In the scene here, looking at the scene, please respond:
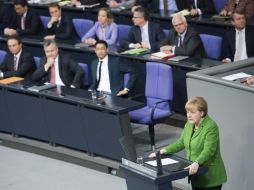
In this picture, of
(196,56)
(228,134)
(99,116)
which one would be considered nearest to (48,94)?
(99,116)

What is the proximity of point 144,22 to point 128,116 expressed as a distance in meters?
2.62

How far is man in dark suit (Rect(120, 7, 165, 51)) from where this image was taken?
10.5m

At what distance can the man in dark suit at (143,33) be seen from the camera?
1048cm

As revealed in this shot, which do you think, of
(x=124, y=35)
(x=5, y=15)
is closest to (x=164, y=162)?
(x=124, y=35)

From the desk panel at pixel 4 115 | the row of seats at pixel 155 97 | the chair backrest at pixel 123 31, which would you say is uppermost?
the chair backrest at pixel 123 31

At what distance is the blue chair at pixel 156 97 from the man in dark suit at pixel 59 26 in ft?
9.12

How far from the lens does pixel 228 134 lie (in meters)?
7.00

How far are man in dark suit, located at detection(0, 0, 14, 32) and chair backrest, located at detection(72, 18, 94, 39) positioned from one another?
1.61 m

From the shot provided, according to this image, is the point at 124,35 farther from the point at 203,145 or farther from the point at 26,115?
Answer: the point at 203,145

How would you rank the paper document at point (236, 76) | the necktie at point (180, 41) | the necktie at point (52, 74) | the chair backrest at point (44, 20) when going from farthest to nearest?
1. the chair backrest at point (44, 20)
2. the necktie at point (180, 41)
3. the necktie at point (52, 74)
4. the paper document at point (236, 76)

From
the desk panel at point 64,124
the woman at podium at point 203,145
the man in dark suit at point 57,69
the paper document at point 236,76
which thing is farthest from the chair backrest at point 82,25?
the woman at podium at point 203,145

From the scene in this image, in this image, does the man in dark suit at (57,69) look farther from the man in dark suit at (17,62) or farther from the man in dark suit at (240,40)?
the man in dark suit at (240,40)

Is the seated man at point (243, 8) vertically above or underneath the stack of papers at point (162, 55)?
above

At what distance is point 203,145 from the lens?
6.18m
